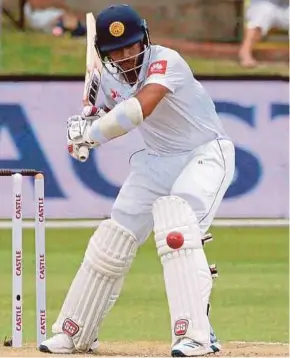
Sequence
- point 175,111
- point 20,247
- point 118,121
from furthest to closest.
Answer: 1. point 20,247
2. point 175,111
3. point 118,121

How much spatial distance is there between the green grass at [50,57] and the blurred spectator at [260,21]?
18cm

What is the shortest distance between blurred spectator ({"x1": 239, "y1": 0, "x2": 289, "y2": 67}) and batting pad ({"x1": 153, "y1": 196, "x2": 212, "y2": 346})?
10.1m

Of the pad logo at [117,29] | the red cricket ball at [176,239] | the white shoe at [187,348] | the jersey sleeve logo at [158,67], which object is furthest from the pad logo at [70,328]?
the pad logo at [117,29]

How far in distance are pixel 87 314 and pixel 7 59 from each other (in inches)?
394

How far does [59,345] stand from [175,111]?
137cm

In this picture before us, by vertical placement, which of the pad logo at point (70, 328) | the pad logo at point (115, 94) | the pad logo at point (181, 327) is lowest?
the pad logo at point (70, 328)

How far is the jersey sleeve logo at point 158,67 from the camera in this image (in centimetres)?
689

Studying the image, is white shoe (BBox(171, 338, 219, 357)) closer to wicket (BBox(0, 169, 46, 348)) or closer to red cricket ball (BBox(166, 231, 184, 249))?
red cricket ball (BBox(166, 231, 184, 249))

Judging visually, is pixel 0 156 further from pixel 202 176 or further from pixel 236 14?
pixel 202 176

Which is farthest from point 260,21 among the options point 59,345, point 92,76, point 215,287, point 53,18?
point 59,345

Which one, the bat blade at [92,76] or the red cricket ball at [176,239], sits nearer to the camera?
the red cricket ball at [176,239]

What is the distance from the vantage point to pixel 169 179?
23.5 feet

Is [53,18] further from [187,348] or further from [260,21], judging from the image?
[187,348]

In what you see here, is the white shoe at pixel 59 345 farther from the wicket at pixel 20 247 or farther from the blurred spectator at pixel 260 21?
the blurred spectator at pixel 260 21
